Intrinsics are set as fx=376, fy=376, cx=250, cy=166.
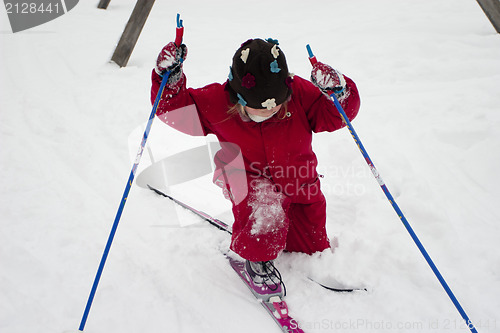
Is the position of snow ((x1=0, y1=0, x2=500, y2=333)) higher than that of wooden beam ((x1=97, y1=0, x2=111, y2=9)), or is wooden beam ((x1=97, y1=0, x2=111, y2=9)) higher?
wooden beam ((x1=97, y1=0, x2=111, y2=9))

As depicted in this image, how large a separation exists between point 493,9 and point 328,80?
3.36 meters

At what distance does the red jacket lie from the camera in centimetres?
180

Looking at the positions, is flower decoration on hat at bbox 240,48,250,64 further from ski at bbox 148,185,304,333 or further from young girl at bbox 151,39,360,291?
ski at bbox 148,185,304,333

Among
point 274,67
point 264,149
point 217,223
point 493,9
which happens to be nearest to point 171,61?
point 274,67

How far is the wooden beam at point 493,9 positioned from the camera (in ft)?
12.7

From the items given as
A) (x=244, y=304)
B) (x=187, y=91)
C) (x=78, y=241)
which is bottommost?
(x=244, y=304)

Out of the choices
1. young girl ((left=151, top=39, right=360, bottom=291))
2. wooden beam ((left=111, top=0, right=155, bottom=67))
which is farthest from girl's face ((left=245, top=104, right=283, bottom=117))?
wooden beam ((left=111, top=0, right=155, bottom=67))

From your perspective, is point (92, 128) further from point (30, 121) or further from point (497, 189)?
point (497, 189)

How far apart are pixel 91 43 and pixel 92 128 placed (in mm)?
2116

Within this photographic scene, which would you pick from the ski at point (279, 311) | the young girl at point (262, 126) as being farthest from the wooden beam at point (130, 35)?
the ski at point (279, 311)

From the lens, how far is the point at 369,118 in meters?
3.29

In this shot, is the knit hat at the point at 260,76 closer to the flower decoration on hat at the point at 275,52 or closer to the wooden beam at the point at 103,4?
the flower decoration on hat at the point at 275,52

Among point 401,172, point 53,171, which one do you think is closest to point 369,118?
point 401,172

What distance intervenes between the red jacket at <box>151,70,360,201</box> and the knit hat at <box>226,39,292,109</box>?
0.17 metres
